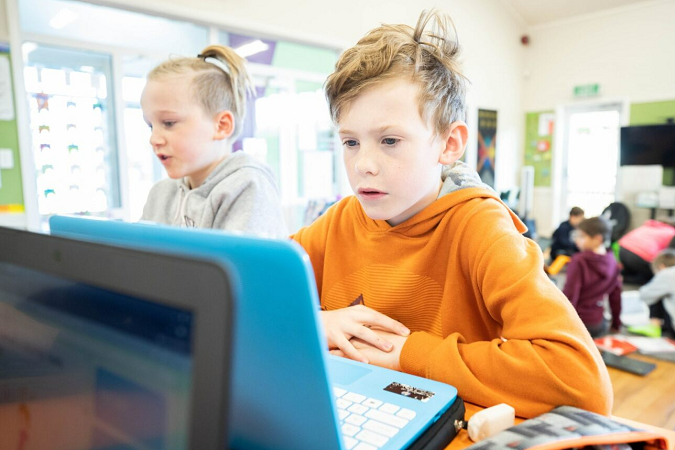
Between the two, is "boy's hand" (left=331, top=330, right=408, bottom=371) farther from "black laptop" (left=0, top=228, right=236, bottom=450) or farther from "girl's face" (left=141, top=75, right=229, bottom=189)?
"girl's face" (left=141, top=75, right=229, bottom=189)

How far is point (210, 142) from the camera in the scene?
126 cm

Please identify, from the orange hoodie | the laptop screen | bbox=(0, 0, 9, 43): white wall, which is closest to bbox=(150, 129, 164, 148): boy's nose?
the orange hoodie

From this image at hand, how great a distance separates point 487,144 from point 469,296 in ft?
21.2

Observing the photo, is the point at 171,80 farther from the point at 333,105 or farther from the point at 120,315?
the point at 120,315

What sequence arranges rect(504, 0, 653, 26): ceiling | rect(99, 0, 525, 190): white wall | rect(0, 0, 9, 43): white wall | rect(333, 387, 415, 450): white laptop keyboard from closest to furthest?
rect(333, 387, 415, 450): white laptop keyboard → rect(0, 0, 9, 43): white wall → rect(99, 0, 525, 190): white wall → rect(504, 0, 653, 26): ceiling

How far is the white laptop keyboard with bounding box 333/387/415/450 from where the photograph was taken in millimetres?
479

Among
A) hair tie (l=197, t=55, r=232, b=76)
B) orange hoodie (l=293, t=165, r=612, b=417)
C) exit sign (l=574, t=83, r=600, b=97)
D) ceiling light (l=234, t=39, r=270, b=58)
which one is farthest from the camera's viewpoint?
exit sign (l=574, t=83, r=600, b=97)

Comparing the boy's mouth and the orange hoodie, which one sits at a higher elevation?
the boy's mouth

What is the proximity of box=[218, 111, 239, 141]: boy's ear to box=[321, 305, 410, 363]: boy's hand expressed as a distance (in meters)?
0.70

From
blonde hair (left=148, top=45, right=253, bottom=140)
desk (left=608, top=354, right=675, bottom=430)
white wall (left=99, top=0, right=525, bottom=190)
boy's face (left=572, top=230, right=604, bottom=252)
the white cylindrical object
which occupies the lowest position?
desk (left=608, top=354, right=675, bottom=430)

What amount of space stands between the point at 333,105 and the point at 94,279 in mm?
671

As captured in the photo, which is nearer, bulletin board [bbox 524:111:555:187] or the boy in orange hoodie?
the boy in orange hoodie

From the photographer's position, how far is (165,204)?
146 cm

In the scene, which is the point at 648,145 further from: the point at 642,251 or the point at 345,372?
the point at 345,372
